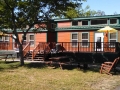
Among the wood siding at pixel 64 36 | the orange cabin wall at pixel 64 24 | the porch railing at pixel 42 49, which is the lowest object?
the porch railing at pixel 42 49

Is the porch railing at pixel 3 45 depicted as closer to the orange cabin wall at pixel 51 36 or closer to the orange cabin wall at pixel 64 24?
the orange cabin wall at pixel 51 36

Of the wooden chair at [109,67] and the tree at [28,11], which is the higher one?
the tree at [28,11]

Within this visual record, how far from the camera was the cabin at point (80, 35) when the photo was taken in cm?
2003

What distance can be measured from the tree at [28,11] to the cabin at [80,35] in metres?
2.85

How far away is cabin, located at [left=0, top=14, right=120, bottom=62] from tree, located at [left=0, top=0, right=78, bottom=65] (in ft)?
9.35

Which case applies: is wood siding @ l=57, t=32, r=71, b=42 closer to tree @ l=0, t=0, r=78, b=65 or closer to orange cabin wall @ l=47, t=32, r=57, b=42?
orange cabin wall @ l=47, t=32, r=57, b=42

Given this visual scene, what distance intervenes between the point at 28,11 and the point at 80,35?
302 inches

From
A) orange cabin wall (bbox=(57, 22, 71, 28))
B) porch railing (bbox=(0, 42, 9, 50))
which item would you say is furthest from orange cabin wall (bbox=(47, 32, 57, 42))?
porch railing (bbox=(0, 42, 9, 50))

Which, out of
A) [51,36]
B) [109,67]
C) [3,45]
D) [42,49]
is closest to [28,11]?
[42,49]

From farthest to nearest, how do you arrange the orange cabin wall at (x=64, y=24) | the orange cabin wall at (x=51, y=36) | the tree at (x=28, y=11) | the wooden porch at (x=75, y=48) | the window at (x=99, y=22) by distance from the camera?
the orange cabin wall at (x=51, y=36) → the orange cabin wall at (x=64, y=24) → the window at (x=99, y=22) → the wooden porch at (x=75, y=48) → the tree at (x=28, y=11)

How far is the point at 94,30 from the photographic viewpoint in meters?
21.2

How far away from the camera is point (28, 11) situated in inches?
628

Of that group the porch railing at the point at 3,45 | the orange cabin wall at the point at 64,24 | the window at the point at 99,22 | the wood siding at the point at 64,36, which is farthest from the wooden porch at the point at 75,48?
the porch railing at the point at 3,45

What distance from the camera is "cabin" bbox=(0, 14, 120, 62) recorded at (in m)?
20.0
